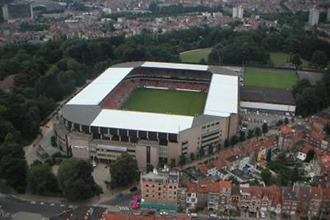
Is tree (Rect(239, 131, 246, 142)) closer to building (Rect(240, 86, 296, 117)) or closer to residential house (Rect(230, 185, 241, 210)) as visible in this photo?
building (Rect(240, 86, 296, 117))

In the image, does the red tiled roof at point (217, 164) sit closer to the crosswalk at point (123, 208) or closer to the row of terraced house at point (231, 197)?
the row of terraced house at point (231, 197)

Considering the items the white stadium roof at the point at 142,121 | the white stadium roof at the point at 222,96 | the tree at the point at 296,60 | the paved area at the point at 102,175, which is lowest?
the paved area at the point at 102,175

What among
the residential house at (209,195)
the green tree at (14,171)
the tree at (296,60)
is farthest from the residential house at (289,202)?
the tree at (296,60)

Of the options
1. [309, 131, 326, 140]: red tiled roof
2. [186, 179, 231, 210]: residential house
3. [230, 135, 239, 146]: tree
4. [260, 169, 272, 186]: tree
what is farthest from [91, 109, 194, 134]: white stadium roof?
[309, 131, 326, 140]: red tiled roof

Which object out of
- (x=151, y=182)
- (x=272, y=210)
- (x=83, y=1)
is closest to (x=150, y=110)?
(x=151, y=182)

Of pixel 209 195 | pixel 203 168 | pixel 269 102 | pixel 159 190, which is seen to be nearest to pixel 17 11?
pixel 269 102

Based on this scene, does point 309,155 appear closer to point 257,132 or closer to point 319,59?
point 257,132

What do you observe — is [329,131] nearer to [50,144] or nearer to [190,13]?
[50,144]
